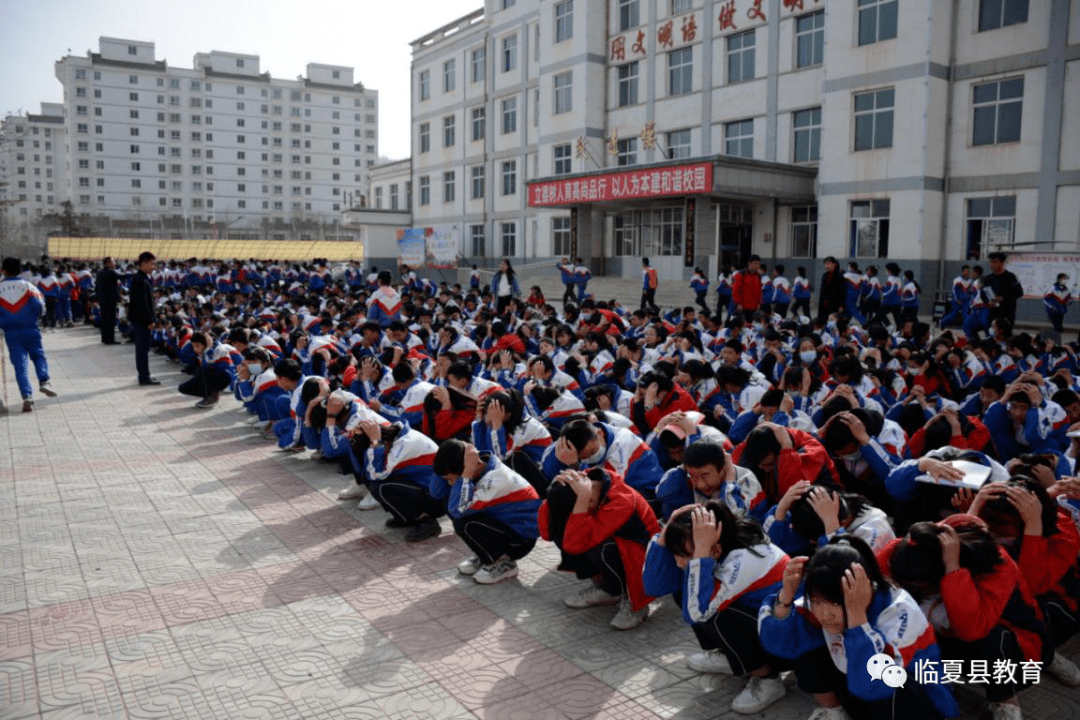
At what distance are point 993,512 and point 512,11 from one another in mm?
32475

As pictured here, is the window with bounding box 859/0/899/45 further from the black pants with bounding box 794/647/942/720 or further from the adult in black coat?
the black pants with bounding box 794/647/942/720

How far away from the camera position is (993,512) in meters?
3.38

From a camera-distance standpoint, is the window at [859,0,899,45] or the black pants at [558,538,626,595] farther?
the window at [859,0,899,45]

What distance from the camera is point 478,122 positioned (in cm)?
3475

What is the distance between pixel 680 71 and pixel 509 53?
32.1 feet

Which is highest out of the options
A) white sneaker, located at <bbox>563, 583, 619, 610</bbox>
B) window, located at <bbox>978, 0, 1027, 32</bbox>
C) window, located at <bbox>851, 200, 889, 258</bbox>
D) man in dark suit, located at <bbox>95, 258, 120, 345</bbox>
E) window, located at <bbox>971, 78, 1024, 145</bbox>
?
window, located at <bbox>978, 0, 1027, 32</bbox>

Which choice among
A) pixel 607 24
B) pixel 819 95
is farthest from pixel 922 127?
pixel 607 24

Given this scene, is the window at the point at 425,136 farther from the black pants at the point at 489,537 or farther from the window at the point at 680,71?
the black pants at the point at 489,537

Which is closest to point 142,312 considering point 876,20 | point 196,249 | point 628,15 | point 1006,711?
point 1006,711

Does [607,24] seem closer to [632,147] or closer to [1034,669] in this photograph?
[632,147]

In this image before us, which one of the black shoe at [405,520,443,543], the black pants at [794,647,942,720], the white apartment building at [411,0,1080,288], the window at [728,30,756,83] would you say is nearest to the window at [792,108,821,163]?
the white apartment building at [411,0,1080,288]

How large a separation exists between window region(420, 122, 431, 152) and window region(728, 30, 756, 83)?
17.6 metres

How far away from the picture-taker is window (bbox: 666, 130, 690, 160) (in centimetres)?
2555

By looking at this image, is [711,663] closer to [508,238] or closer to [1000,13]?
[1000,13]
